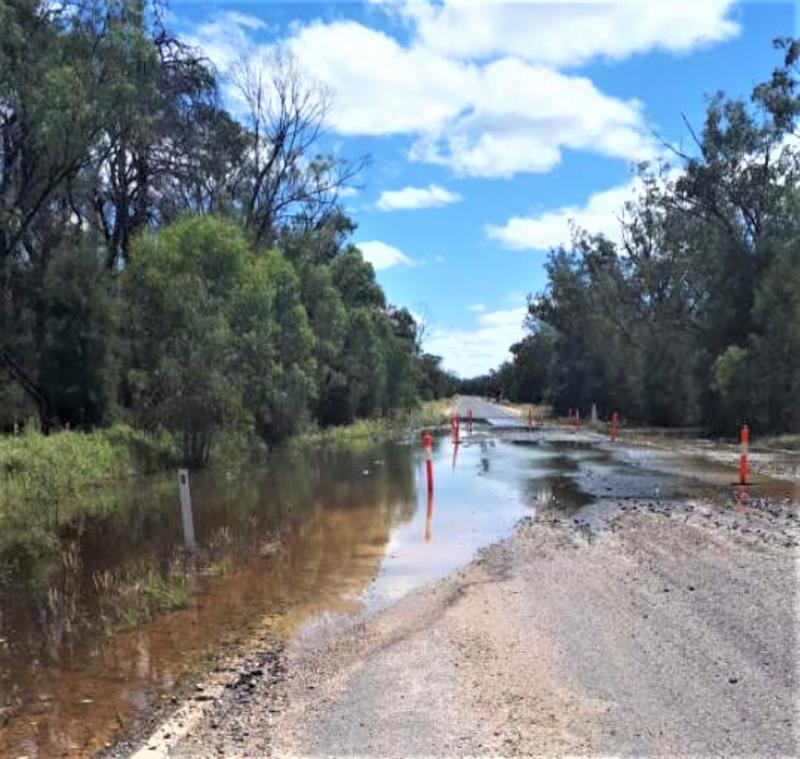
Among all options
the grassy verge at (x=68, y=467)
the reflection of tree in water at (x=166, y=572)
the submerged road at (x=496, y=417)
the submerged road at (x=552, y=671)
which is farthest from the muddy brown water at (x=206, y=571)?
the submerged road at (x=496, y=417)

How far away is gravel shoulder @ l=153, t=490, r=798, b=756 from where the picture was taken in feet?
16.3

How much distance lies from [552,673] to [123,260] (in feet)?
105

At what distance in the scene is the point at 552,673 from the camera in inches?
240

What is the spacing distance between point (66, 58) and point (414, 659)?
23090mm

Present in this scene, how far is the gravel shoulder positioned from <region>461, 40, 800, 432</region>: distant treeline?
26.1 meters

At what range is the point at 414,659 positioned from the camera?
21.9 feet

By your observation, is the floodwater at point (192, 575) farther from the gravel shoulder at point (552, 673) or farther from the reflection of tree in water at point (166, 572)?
the gravel shoulder at point (552, 673)

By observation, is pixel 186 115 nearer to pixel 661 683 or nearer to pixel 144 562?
pixel 144 562

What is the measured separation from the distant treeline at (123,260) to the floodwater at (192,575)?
15.6ft

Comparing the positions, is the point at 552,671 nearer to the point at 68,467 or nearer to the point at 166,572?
the point at 166,572

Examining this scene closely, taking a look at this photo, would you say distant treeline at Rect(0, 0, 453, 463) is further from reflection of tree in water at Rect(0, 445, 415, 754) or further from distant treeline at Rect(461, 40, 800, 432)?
distant treeline at Rect(461, 40, 800, 432)

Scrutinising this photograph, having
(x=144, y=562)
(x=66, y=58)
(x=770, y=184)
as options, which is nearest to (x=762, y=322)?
(x=770, y=184)

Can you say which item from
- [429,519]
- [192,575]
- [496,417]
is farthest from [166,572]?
[496,417]

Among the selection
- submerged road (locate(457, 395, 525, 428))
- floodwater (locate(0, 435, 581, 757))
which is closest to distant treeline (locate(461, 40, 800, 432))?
submerged road (locate(457, 395, 525, 428))
